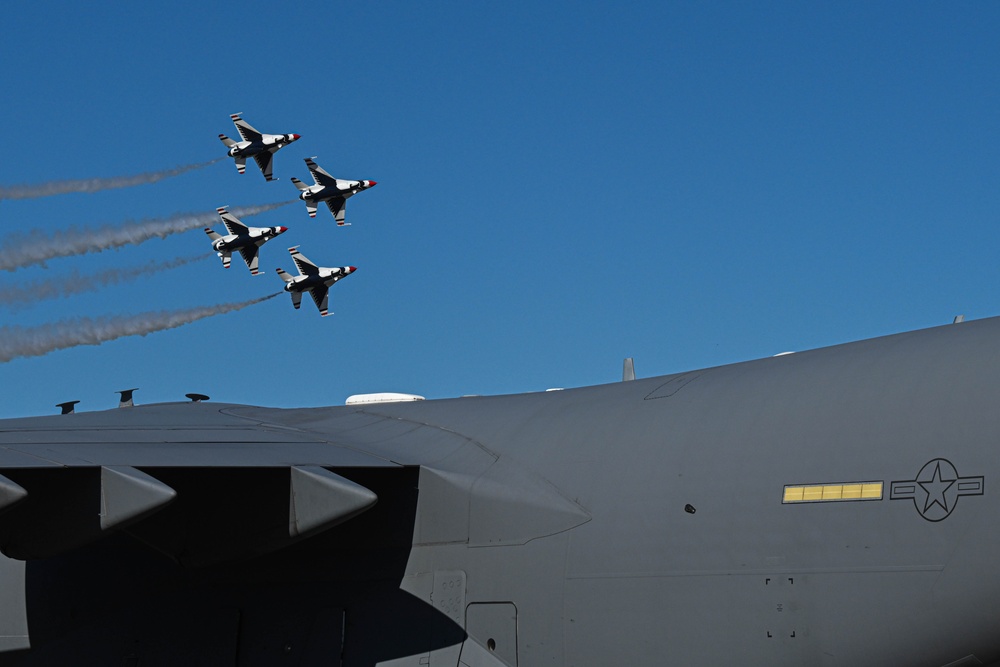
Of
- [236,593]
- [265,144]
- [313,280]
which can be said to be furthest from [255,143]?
[236,593]

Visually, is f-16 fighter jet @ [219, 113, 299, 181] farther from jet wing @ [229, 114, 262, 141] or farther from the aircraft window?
the aircraft window

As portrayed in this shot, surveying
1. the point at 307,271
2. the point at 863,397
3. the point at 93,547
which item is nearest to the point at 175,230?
the point at 307,271

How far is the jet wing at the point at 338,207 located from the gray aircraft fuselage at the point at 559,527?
114 feet

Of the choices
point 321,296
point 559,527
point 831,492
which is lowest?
point 559,527

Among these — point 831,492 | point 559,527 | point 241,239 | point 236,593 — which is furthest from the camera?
point 241,239

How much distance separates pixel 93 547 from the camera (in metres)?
10.6

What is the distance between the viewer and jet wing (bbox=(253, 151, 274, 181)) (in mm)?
43875

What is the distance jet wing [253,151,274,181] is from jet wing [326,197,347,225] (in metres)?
→ 2.52

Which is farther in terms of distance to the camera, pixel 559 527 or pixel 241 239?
pixel 241 239

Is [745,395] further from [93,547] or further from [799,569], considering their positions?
[93,547]

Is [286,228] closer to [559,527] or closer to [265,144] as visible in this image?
[265,144]

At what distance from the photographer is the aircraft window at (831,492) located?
23.8 ft

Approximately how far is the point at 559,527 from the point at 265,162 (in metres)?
37.4

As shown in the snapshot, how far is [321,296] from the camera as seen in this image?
4716 centimetres
